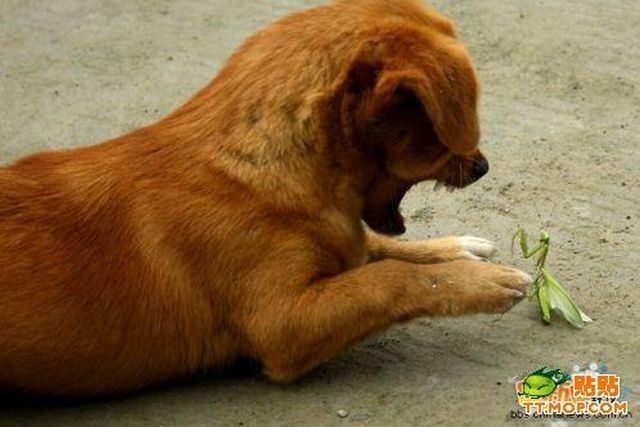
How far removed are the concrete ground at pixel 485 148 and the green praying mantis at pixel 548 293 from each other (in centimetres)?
6

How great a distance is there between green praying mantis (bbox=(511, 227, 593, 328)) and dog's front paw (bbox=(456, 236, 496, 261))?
24 cm

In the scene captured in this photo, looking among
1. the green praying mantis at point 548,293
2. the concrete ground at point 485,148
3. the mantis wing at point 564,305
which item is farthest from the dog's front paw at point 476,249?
the mantis wing at point 564,305

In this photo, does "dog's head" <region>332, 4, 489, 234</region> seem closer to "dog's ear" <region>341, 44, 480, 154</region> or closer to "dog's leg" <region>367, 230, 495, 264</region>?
"dog's ear" <region>341, 44, 480, 154</region>

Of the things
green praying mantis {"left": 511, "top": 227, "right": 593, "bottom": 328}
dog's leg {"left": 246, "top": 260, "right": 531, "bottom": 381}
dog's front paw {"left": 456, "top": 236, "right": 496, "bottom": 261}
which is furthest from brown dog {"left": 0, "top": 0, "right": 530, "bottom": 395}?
dog's front paw {"left": 456, "top": 236, "right": 496, "bottom": 261}

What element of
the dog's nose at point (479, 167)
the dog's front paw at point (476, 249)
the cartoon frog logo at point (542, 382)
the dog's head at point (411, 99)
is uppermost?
the dog's head at point (411, 99)

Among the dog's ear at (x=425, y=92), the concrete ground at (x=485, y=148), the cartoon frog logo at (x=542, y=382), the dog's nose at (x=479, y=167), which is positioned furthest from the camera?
the dog's nose at (x=479, y=167)

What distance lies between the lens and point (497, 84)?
24.9 feet

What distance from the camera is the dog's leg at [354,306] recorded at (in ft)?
16.1

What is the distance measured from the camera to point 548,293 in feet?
17.9

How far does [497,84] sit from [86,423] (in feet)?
12.0

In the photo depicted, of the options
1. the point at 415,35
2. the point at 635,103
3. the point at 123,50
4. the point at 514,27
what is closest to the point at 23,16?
the point at 123,50

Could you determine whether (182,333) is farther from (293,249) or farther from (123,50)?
(123,50)

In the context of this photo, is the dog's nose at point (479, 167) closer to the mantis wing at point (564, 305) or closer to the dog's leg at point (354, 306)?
the dog's leg at point (354, 306)

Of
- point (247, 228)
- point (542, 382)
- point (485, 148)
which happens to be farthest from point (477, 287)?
point (485, 148)
